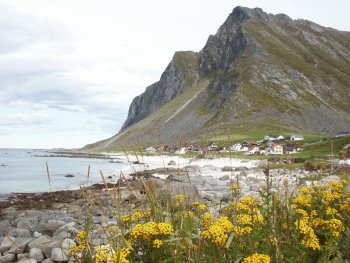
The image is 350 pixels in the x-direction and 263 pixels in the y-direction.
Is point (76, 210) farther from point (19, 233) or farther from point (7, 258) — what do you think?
point (7, 258)

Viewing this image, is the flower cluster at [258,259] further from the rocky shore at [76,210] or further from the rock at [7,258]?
the rock at [7,258]

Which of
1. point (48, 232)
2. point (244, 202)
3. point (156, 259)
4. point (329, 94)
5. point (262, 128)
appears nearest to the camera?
point (156, 259)

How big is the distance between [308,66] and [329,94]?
2315 cm

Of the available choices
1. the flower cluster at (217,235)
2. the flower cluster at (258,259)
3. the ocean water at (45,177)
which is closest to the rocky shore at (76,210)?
the flower cluster at (217,235)

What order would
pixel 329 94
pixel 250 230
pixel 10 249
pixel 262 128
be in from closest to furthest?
pixel 250 230, pixel 10 249, pixel 262 128, pixel 329 94

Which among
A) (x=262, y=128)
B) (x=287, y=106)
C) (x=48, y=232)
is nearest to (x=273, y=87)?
(x=287, y=106)

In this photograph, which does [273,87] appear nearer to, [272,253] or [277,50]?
[277,50]

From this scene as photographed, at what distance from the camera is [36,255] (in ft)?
33.2

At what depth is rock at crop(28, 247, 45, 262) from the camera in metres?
10.1

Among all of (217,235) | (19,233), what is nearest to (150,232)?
(217,235)

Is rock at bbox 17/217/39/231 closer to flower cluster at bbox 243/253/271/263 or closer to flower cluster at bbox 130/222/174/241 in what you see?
flower cluster at bbox 130/222/174/241

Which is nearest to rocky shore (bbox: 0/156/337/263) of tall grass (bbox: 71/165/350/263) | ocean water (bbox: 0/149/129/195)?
tall grass (bbox: 71/165/350/263)

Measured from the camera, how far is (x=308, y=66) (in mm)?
196375

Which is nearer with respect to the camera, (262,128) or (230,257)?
(230,257)
